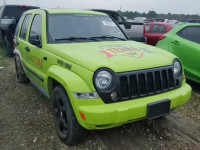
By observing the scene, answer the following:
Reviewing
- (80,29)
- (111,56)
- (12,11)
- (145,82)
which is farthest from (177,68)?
(12,11)

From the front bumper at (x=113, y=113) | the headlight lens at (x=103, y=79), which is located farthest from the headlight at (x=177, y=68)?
the headlight lens at (x=103, y=79)

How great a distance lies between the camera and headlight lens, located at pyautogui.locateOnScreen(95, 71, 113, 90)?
106 inches

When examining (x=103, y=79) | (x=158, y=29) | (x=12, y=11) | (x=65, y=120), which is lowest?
(x=65, y=120)

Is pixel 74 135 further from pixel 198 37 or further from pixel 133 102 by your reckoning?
pixel 198 37

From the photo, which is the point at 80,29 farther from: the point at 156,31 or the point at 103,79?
the point at 156,31

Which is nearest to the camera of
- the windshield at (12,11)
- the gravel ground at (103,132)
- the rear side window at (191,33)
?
the gravel ground at (103,132)

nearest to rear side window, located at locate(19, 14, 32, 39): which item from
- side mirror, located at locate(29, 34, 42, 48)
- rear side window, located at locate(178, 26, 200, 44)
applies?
side mirror, located at locate(29, 34, 42, 48)

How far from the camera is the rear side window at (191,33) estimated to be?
5.31 metres

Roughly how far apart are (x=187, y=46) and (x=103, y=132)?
297 centimetres

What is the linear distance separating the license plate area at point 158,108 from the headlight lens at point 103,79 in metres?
0.56

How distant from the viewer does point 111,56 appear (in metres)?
3.01

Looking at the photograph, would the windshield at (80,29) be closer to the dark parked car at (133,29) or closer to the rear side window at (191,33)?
the rear side window at (191,33)

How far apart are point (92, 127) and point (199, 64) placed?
3.23m

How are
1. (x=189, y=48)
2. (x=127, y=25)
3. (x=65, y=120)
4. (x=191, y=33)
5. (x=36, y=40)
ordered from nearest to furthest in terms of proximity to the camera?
(x=65, y=120) < (x=36, y=40) < (x=189, y=48) < (x=191, y=33) < (x=127, y=25)
